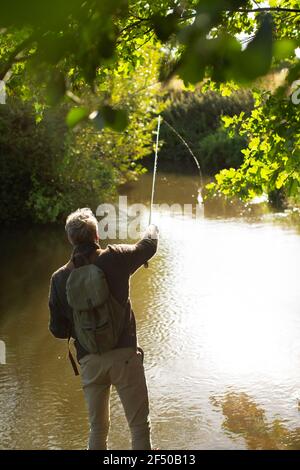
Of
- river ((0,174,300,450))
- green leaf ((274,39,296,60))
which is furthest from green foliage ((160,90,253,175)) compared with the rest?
green leaf ((274,39,296,60))

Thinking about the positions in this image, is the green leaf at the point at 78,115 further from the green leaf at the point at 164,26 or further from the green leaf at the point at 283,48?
the green leaf at the point at 283,48

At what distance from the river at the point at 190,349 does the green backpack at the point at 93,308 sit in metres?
1.40

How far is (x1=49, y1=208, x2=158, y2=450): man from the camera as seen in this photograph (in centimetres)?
452

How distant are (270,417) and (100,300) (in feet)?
7.57

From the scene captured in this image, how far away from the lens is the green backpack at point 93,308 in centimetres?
438

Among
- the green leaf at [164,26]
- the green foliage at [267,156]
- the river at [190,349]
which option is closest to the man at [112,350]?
the river at [190,349]

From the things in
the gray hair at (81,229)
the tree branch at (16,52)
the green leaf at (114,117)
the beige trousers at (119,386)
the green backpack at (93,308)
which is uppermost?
the tree branch at (16,52)

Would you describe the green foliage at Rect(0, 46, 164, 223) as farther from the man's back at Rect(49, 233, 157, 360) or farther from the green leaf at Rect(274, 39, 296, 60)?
the green leaf at Rect(274, 39, 296, 60)

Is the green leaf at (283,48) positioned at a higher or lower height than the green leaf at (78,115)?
higher

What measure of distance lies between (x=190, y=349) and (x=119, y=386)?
10.8ft

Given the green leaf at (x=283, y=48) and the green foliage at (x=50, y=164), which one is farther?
the green foliage at (x=50, y=164)

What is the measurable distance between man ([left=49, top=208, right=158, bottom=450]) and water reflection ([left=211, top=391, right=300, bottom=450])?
1225 mm
